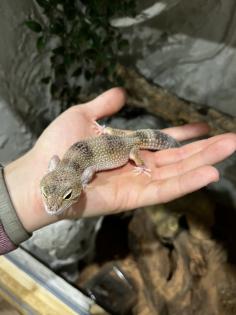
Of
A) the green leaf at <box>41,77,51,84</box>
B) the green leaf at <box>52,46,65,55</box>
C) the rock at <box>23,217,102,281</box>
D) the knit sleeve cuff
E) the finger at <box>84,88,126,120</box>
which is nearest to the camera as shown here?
the knit sleeve cuff

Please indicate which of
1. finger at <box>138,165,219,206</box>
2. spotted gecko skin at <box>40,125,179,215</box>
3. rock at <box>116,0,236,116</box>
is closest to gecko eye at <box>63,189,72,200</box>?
spotted gecko skin at <box>40,125,179,215</box>

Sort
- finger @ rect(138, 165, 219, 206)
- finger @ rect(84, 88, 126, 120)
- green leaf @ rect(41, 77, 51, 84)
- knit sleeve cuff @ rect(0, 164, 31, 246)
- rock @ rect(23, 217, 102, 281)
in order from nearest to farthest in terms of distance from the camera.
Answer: finger @ rect(138, 165, 219, 206)
knit sleeve cuff @ rect(0, 164, 31, 246)
finger @ rect(84, 88, 126, 120)
green leaf @ rect(41, 77, 51, 84)
rock @ rect(23, 217, 102, 281)

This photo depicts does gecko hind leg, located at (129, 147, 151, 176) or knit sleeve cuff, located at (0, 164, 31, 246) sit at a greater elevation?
knit sleeve cuff, located at (0, 164, 31, 246)

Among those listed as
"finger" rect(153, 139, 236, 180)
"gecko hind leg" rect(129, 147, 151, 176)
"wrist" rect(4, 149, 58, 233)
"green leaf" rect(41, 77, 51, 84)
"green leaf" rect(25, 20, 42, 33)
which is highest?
"green leaf" rect(25, 20, 42, 33)

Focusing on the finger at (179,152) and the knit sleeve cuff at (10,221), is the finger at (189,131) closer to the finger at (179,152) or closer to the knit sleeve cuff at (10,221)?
the finger at (179,152)

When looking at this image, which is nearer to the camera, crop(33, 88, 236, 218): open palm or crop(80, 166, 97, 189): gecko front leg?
crop(33, 88, 236, 218): open palm

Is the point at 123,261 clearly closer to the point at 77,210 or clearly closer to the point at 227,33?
the point at 77,210

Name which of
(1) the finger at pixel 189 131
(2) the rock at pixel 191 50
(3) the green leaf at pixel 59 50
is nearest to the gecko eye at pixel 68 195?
(1) the finger at pixel 189 131

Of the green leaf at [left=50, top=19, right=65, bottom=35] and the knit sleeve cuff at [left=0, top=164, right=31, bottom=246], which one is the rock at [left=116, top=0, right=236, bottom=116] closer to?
the green leaf at [left=50, top=19, right=65, bottom=35]
